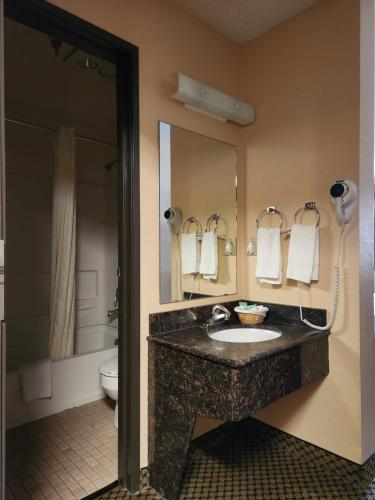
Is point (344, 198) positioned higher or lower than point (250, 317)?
higher

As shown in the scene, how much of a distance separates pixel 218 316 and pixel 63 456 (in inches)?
48.5

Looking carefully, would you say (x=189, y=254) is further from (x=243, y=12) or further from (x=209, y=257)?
(x=243, y=12)

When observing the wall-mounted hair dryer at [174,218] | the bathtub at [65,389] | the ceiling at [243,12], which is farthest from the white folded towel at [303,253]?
the bathtub at [65,389]

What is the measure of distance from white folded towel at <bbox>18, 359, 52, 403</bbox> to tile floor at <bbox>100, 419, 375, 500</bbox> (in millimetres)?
988

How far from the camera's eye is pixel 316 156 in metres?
1.91

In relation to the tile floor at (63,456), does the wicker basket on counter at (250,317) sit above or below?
above

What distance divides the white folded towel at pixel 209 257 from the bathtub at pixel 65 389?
1.28 metres

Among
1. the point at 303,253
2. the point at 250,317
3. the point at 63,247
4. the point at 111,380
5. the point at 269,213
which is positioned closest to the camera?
the point at 303,253

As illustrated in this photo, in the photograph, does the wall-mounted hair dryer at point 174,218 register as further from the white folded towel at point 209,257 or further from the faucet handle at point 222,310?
the faucet handle at point 222,310

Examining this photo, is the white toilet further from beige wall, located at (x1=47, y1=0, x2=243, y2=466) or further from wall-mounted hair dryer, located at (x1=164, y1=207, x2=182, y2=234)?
wall-mounted hair dryer, located at (x1=164, y1=207, x2=182, y2=234)

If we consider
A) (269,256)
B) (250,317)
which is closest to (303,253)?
(269,256)

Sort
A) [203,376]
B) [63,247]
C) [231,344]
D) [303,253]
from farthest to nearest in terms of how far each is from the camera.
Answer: [63,247] → [303,253] → [231,344] → [203,376]

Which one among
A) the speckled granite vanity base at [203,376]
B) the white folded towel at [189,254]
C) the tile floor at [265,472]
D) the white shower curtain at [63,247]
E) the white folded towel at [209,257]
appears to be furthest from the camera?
the white shower curtain at [63,247]

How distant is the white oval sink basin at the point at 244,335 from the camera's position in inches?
73.4
